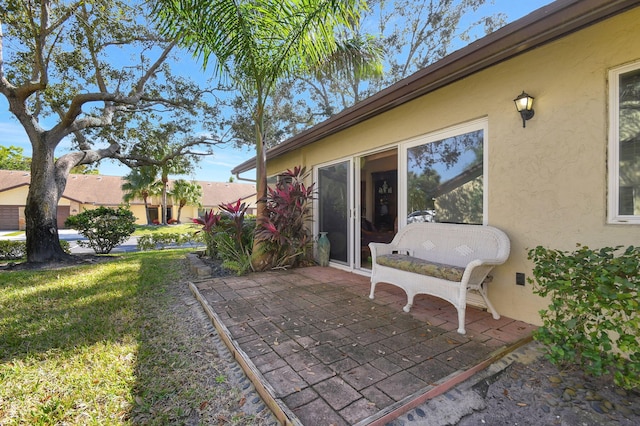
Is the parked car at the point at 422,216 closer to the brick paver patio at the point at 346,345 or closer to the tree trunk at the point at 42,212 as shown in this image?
the brick paver patio at the point at 346,345

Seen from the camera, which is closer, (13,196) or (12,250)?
(12,250)

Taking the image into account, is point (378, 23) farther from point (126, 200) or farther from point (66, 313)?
point (126, 200)

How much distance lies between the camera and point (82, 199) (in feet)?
84.6

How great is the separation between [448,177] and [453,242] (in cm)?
90

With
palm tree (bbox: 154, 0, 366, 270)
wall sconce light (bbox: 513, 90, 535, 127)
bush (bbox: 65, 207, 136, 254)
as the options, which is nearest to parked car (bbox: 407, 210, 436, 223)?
wall sconce light (bbox: 513, 90, 535, 127)

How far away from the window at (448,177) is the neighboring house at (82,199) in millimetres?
18404

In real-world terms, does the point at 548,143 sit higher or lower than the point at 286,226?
higher

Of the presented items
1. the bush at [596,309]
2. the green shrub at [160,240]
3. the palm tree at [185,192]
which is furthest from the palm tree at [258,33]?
the palm tree at [185,192]

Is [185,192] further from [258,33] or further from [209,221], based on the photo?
[258,33]

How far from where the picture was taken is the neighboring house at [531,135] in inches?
93.6

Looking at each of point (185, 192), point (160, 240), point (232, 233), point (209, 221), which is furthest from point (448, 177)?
point (185, 192)

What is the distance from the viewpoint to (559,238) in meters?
2.76

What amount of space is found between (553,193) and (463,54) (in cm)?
162

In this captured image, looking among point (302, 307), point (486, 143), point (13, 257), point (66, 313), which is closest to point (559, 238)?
point (486, 143)
